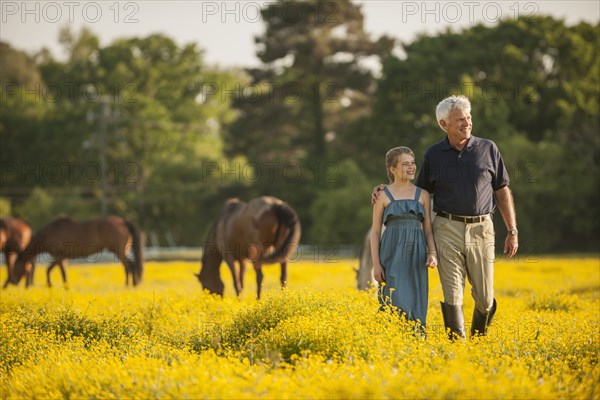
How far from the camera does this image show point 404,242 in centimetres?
790

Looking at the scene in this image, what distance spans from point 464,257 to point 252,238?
8.41 metres

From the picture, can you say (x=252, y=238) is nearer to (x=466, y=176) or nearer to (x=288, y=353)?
(x=288, y=353)

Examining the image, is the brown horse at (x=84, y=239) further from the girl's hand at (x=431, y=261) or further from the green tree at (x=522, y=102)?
the green tree at (x=522, y=102)

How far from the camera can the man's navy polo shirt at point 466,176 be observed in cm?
773

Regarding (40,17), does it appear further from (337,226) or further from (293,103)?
(293,103)

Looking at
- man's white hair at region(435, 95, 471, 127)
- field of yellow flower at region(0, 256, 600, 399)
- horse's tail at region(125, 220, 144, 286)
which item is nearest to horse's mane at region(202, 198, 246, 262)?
field of yellow flower at region(0, 256, 600, 399)

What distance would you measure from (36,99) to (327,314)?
55928 millimetres

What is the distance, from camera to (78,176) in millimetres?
56188

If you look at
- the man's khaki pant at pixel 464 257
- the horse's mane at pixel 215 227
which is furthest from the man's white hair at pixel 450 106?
the horse's mane at pixel 215 227

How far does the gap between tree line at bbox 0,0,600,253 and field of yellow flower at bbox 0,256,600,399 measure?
28.1 metres

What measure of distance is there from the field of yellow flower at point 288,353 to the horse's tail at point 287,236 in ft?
11.0

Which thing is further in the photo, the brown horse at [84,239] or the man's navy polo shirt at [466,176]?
the brown horse at [84,239]

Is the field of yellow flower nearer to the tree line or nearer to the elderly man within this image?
the elderly man

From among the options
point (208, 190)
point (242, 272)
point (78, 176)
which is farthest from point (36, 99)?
point (242, 272)
